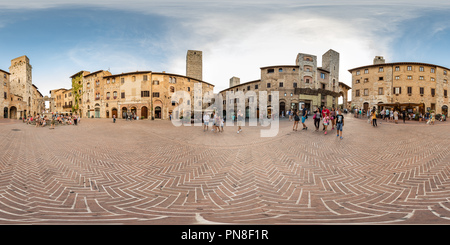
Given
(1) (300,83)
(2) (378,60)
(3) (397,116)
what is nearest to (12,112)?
(1) (300,83)

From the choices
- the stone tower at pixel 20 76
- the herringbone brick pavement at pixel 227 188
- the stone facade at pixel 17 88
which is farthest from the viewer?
the stone tower at pixel 20 76

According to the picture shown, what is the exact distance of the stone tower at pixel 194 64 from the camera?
42.5 meters

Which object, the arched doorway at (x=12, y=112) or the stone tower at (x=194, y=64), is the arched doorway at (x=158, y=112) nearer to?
the stone tower at (x=194, y=64)

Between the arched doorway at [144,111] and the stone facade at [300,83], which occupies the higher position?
the stone facade at [300,83]

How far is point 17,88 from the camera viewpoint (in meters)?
36.4

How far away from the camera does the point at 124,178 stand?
4297mm

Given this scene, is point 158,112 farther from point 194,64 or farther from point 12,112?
point 12,112

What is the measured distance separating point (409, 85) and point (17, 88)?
76617mm

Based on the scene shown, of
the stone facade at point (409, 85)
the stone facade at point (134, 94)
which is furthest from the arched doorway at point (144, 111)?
the stone facade at point (409, 85)

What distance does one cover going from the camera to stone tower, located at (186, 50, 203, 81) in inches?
1673

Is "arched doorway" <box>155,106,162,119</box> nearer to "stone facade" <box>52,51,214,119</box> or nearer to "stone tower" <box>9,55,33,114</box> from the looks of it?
"stone facade" <box>52,51,214,119</box>

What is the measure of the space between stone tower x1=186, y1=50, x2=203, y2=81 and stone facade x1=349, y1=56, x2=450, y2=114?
3530cm

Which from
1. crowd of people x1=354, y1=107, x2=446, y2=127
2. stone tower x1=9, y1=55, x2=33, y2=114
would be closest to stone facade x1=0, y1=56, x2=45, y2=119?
stone tower x1=9, y1=55, x2=33, y2=114

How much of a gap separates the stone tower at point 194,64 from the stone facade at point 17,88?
32.4 metres
